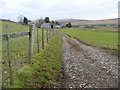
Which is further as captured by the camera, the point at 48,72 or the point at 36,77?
the point at 48,72

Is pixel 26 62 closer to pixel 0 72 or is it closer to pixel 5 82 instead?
pixel 0 72

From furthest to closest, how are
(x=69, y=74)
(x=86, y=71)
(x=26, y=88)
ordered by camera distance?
1. (x=86, y=71)
2. (x=69, y=74)
3. (x=26, y=88)

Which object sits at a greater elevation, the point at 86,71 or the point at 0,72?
the point at 0,72

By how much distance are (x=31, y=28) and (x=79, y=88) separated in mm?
4324

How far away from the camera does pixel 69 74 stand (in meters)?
6.31

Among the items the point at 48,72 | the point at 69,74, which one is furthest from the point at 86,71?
the point at 48,72

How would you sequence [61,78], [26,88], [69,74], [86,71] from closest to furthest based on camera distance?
1. [26,88]
2. [61,78]
3. [69,74]
4. [86,71]

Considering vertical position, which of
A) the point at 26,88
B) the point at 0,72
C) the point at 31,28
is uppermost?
the point at 31,28

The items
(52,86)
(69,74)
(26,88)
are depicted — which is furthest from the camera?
(69,74)

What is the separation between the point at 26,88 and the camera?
4246 millimetres

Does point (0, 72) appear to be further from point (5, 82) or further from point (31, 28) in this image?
point (31, 28)

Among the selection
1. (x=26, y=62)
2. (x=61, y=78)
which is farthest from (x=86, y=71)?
(x=26, y=62)

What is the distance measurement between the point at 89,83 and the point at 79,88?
26.5 inches

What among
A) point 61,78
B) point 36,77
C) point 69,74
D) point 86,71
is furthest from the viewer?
point 86,71
